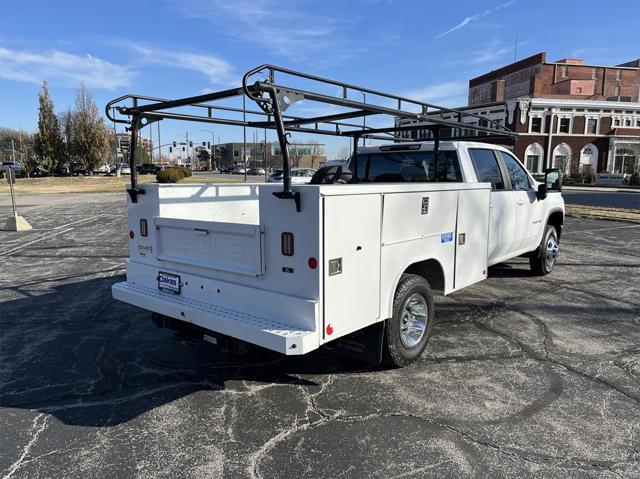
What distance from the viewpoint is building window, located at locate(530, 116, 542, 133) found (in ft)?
177

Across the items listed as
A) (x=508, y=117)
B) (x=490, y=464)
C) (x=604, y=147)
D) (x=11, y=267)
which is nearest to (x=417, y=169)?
(x=490, y=464)

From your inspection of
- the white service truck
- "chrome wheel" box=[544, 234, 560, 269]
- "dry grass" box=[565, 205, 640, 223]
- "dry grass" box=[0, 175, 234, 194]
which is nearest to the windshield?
the white service truck

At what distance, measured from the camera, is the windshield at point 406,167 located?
5723 mm

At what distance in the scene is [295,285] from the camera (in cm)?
336

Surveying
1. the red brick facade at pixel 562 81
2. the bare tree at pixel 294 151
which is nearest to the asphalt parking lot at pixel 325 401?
the bare tree at pixel 294 151

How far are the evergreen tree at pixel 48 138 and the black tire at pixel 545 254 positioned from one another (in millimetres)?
49775

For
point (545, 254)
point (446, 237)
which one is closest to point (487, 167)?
point (446, 237)

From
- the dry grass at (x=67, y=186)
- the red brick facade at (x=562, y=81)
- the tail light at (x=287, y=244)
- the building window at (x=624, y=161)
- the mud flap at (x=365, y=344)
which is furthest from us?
the red brick facade at (x=562, y=81)

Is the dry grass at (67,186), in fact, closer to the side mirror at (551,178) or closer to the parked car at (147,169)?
the parked car at (147,169)

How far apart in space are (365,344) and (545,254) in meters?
4.95

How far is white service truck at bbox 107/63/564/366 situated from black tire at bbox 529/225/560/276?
231cm

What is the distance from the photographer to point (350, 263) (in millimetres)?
3445

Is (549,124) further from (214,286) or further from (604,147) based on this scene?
(214,286)

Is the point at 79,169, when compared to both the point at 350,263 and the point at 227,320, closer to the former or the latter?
the point at 227,320
